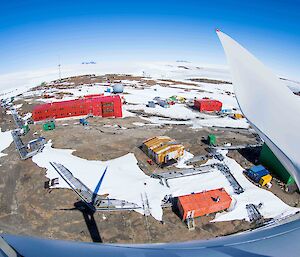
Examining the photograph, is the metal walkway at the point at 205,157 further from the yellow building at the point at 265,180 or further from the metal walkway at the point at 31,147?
the metal walkway at the point at 31,147

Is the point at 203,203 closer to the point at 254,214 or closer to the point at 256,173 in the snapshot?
the point at 254,214

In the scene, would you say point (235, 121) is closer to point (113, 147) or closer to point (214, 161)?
point (214, 161)

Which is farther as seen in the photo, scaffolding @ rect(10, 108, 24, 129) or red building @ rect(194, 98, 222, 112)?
red building @ rect(194, 98, 222, 112)

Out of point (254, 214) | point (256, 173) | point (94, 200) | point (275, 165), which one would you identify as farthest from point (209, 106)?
point (94, 200)

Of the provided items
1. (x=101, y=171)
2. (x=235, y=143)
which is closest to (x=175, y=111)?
(x=235, y=143)

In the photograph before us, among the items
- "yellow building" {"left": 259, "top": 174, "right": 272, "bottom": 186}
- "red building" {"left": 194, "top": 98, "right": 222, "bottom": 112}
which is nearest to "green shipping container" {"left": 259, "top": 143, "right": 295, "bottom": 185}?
"yellow building" {"left": 259, "top": 174, "right": 272, "bottom": 186}

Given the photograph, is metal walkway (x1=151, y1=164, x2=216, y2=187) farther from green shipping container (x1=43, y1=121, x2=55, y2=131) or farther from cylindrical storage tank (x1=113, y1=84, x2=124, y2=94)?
cylindrical storage tank (x1=113, y1=84, x2=124, y2=94)
